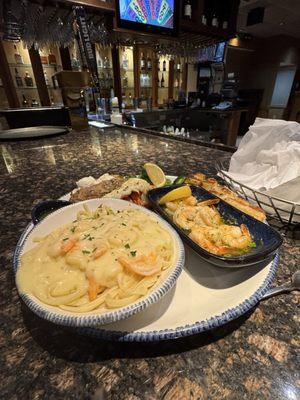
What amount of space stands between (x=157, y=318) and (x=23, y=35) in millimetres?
3228

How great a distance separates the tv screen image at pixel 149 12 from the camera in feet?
7.18

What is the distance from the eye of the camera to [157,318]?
1.44 ft

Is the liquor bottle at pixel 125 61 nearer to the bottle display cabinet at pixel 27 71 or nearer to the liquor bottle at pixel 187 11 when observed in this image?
the bottle display cabinet at pixel 27 71

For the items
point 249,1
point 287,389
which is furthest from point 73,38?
point 249,1

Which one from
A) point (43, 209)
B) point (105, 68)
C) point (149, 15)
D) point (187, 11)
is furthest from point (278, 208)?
point (105, 68)

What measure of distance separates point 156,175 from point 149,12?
231 centimetres

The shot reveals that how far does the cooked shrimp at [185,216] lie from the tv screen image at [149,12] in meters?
2.42

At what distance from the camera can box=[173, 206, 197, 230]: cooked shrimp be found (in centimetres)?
67

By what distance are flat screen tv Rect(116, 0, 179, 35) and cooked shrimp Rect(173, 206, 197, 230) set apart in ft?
7.87

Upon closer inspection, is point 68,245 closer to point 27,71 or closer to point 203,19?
point 203,19

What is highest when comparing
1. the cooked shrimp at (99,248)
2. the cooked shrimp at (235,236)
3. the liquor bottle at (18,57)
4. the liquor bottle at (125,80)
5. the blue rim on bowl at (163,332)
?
the liquor bottle at (18,57)

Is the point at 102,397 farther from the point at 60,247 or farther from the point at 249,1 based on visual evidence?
the point at 249,1

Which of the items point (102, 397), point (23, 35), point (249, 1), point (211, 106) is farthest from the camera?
point (211, 106)

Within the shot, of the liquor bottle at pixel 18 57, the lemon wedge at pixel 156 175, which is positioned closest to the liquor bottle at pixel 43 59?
the liquor bottle at pixel 18 57
